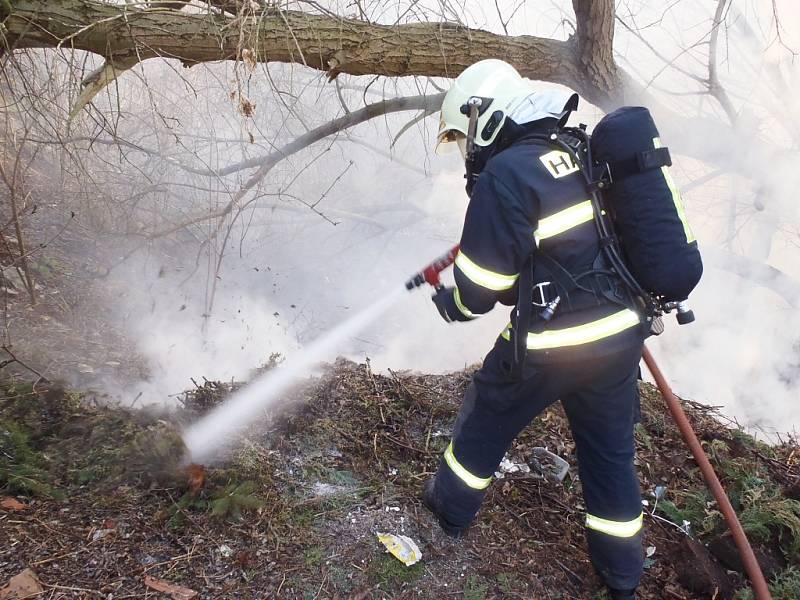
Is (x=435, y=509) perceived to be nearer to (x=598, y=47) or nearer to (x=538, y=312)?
(x=538, y=312)

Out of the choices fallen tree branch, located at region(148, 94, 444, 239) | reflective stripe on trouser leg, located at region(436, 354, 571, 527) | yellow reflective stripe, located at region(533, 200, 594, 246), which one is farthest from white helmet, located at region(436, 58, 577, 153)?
fallen tree branch, located at region(148, 94, 444, 239)

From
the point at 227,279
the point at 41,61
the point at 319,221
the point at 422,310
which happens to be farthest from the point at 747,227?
the point at 41,61

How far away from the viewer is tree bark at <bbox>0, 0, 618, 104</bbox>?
295 cm

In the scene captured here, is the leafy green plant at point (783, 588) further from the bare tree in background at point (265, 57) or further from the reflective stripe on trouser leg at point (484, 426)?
the bare tree in background at point (265, 57)

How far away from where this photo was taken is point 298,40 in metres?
3.33

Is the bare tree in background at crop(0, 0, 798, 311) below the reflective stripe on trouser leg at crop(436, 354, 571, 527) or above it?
above

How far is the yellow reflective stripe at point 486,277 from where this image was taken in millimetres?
2188

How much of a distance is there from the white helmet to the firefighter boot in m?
1.67

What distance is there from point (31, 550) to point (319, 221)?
615 centimetres

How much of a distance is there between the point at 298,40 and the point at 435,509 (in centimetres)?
277

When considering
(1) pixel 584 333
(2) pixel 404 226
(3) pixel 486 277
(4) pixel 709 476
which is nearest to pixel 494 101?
(3) pixel 486 277

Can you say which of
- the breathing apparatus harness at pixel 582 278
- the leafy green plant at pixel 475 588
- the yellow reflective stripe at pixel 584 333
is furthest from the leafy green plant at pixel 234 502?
the yellow reflective stripe at pixel 584 333

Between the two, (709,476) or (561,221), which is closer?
Result: (561,221)

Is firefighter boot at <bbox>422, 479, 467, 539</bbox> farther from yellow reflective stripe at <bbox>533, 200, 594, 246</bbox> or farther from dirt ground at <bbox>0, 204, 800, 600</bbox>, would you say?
yellow reflective stripe at <bbox>533, 200, 594, 246</bbox>
